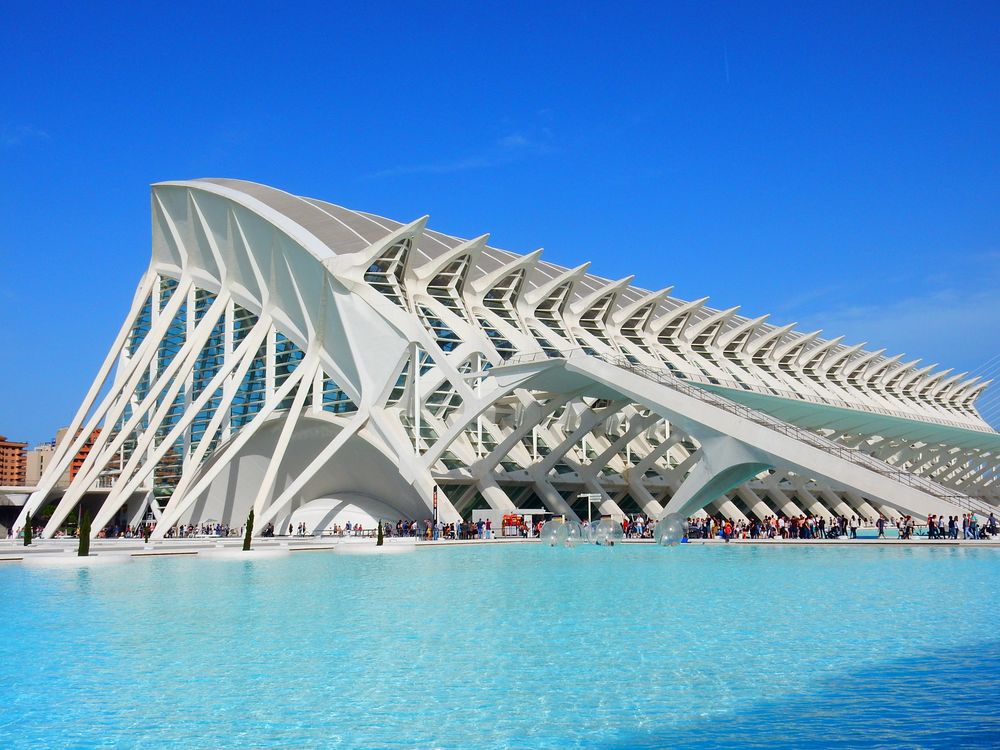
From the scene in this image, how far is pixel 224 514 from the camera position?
4722 cm

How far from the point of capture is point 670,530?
3005 cm

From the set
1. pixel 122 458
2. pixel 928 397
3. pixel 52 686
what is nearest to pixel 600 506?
pixel 122 458

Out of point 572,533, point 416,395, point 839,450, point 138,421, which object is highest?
point 416,395

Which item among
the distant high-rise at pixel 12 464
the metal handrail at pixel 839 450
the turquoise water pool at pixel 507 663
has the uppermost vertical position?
the distant high-rise at pixel 12 464

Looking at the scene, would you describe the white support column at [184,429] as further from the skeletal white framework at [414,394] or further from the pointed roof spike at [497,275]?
the pointed roof spike at [497,275]

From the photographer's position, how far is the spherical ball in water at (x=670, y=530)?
98.7 feet

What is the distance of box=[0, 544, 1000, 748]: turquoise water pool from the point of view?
24.0ft

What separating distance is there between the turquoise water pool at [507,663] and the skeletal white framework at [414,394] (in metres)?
15.0

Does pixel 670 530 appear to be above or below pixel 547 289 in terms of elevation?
below

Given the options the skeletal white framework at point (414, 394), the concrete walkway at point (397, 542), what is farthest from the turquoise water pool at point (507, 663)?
the skeletal white framework at point (414, 394)

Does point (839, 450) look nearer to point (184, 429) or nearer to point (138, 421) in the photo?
point (184, 429)

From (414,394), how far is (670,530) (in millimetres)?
12130

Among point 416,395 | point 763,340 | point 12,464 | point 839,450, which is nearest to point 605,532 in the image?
point 839,450

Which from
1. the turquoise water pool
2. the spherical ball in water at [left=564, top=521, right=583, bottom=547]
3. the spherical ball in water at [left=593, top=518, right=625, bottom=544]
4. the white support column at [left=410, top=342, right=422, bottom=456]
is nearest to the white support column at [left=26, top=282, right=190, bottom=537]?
the white support column at [left=410, top=342, right=422, bottom=456]
